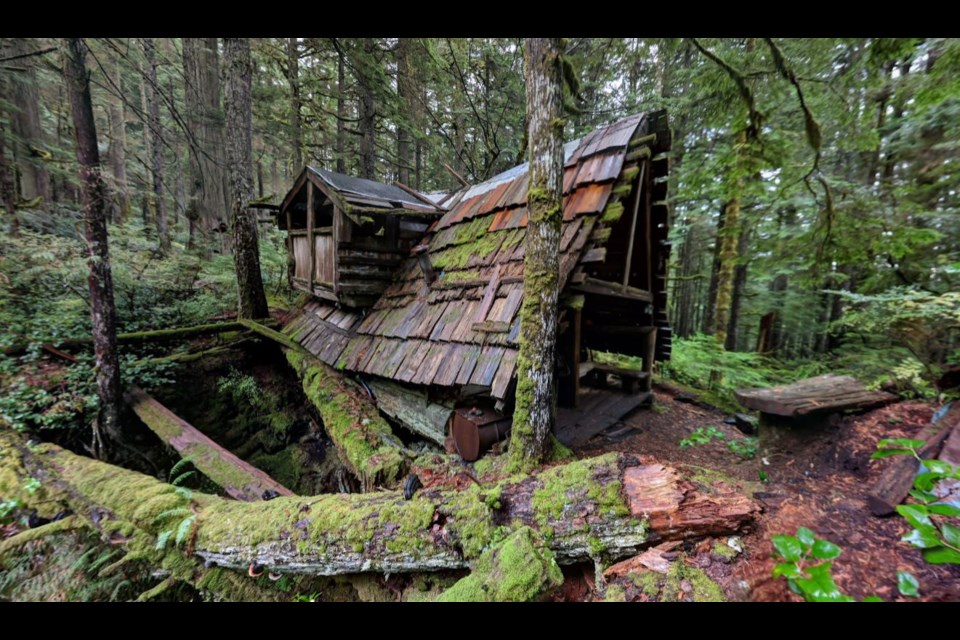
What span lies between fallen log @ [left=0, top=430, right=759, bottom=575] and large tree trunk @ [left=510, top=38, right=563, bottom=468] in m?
0.77

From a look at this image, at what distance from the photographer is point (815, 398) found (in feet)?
12.4

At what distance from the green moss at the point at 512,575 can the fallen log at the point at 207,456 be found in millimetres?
2710

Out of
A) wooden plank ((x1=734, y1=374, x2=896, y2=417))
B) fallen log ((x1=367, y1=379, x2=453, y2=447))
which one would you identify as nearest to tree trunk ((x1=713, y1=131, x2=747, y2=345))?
wooden plank ((x1=734, y1=374, x2=896, y2=417))

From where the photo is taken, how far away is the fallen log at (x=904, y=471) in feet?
6.62

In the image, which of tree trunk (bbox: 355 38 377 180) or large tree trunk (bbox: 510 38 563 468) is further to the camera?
tree trunk (bbox: 355 38 377 180)

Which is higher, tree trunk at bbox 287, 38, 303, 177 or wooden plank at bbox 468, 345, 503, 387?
tree trunk at bbox 287, 38, 303, 177

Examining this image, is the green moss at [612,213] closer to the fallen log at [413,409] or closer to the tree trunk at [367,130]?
the fallen log at [413,409]

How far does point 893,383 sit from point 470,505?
5.10 meters

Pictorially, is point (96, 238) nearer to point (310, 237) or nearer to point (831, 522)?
point (310, 237)

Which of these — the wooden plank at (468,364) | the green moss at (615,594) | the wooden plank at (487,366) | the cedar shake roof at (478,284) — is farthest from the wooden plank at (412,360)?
the green moss at (615,594)

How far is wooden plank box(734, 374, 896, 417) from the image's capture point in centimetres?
364

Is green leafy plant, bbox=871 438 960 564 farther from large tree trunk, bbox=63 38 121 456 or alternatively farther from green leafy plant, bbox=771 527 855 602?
large tree trunk, bbox=63 38 121 456

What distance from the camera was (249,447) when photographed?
6.58 m
